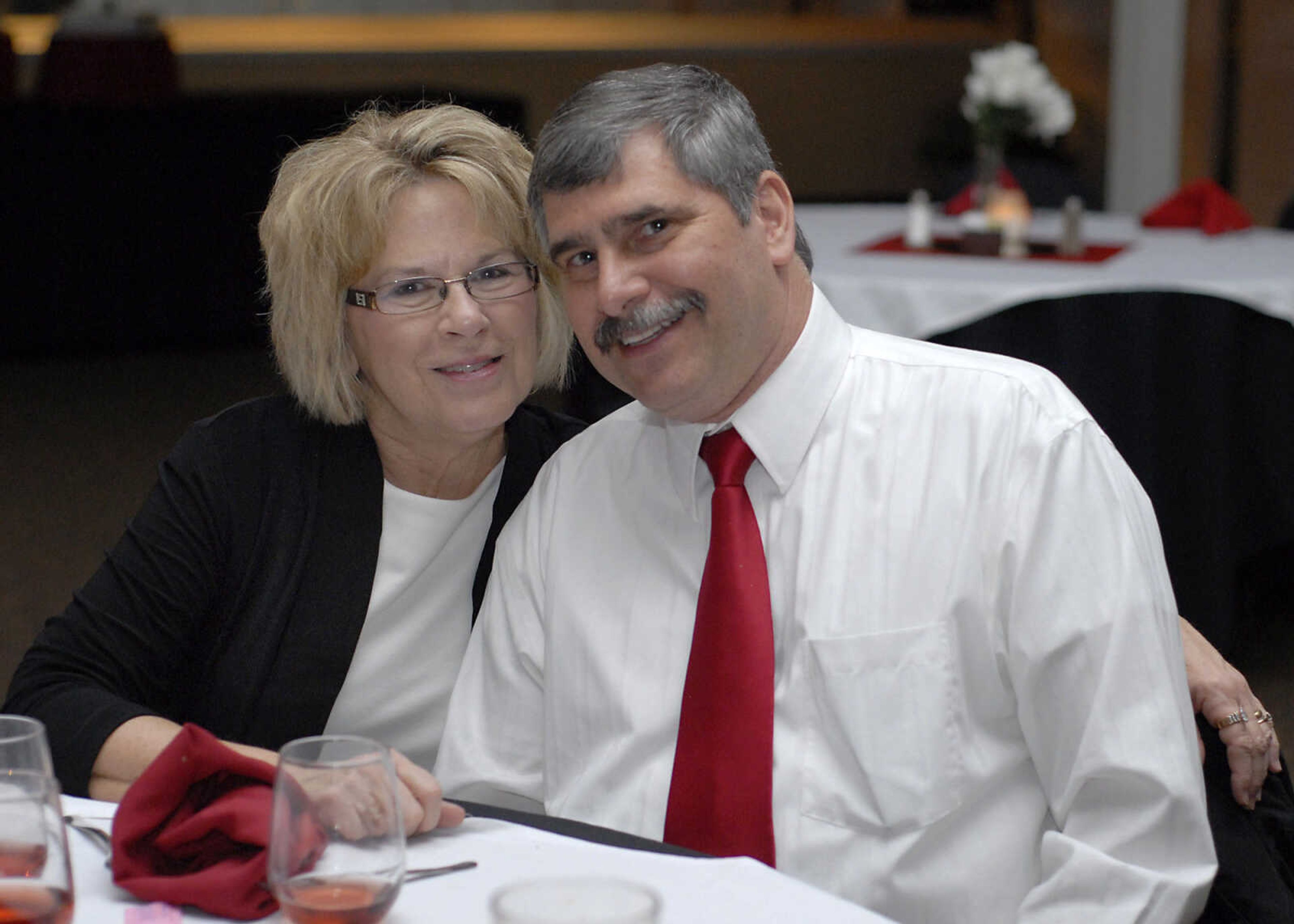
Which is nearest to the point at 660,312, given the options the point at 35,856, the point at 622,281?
the point at 622,281

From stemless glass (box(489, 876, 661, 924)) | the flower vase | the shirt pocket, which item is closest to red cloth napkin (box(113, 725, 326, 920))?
stemless glass (box(489, 876, 661, 924))

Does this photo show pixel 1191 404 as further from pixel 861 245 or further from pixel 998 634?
pixel 998 634

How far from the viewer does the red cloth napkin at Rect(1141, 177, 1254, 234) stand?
441 centimetres

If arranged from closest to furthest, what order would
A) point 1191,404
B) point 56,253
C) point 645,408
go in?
point 645,408 → point 1191,404 → point 56,253

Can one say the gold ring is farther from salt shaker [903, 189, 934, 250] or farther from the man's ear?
salt shaker [903, 189, 934, 250]

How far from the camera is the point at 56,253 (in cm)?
729

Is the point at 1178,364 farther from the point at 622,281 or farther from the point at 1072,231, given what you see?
the point at 622,281

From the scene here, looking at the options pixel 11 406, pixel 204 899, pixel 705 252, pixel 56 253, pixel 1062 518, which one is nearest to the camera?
pixel 204 899

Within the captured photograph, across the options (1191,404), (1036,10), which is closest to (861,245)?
(1191,404)

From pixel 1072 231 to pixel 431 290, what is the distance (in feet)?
8.72

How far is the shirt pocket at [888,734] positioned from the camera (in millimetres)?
1534

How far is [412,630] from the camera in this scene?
6.66 feet

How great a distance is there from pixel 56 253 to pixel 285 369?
5.81 metres

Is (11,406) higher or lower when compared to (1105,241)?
lower
